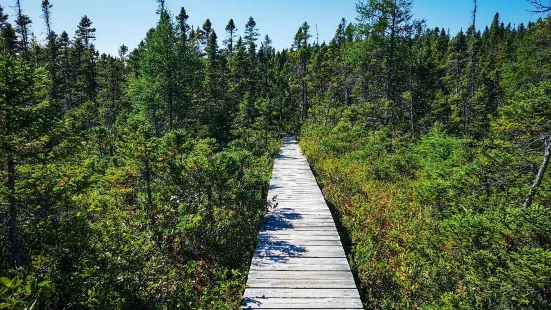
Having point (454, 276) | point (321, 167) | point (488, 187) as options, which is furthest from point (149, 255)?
point (321, 167)

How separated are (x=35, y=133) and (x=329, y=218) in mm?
6222

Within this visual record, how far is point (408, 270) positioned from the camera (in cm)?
560

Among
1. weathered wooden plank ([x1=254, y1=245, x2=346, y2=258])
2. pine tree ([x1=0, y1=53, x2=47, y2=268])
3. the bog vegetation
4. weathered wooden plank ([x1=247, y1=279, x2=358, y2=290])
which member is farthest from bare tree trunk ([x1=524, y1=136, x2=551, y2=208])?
pine tree ([x1=0, y1=53, x2=47, y2=268])

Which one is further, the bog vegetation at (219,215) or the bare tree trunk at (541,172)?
the bare tree trunk at (541,172)

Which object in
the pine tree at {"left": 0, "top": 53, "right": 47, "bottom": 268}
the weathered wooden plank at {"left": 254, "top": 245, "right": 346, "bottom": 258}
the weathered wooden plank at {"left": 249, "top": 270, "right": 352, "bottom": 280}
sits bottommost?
the weathered wooden plank at {"left": 249, "top": 270, "right": 352, "bottom": 280}

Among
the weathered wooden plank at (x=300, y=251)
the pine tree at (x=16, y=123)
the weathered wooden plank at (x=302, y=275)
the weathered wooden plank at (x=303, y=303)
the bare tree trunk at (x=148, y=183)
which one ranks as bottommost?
the weathered wooden plank at (x=303, y=303)

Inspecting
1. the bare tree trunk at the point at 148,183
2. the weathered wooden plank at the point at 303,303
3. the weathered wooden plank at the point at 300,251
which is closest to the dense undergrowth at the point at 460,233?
the weathered wooden plank at the point at 300,251

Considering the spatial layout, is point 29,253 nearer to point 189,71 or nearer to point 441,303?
point 441,303

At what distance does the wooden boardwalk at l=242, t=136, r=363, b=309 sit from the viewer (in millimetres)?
4492

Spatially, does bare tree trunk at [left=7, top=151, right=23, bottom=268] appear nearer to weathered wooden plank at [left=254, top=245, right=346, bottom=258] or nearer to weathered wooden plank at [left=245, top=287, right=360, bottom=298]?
weathered wooden plank at [left=245, top=287, right=360, bottom=298]

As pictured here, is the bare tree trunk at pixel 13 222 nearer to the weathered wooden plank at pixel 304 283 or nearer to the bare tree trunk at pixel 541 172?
the weathered wooden plank at pixel 304 283

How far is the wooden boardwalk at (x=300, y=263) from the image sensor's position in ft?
14.7

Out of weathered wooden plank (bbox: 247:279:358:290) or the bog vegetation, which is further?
weathered wooden plank (bbox: 247:279:358:290)

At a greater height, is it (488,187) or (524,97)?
(524,97)
